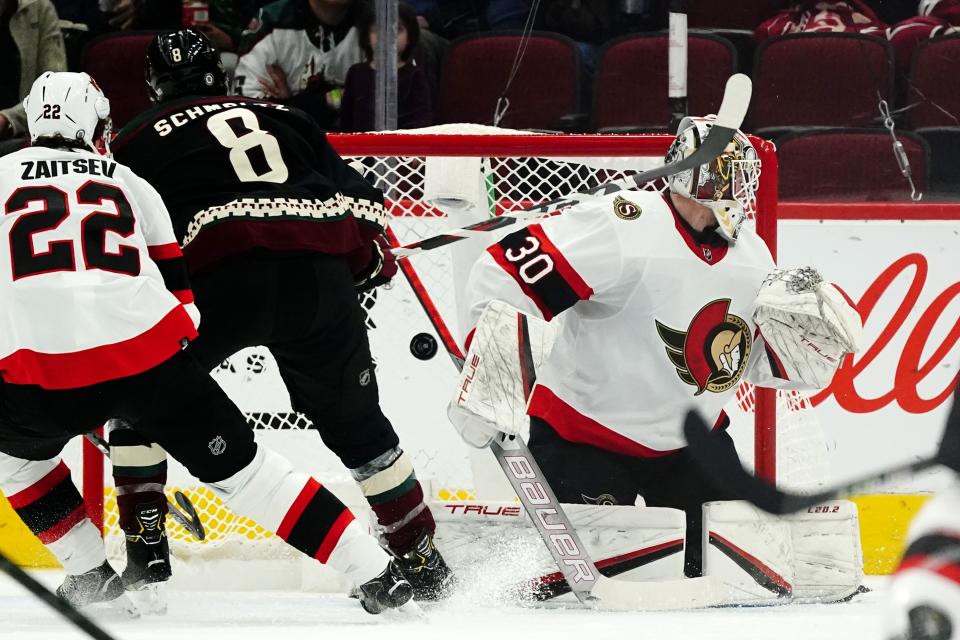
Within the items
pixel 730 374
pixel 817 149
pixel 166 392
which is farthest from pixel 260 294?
pixel 817 149

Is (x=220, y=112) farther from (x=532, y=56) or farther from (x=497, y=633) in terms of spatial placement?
(x=532, y=56)

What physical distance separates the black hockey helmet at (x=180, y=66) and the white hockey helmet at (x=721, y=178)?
88cm

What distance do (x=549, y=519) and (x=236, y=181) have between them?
0.82 m

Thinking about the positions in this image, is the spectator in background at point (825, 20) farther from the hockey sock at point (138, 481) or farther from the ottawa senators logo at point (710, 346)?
the hockey sock at point (138, 481)

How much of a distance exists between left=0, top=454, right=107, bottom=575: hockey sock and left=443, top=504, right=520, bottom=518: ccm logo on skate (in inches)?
27.6

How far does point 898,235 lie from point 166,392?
1.84 m

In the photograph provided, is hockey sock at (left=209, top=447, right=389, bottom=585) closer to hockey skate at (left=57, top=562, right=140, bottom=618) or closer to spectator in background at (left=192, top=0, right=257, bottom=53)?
hockey skate at (left=57, top=562, right=140, bottom=618)

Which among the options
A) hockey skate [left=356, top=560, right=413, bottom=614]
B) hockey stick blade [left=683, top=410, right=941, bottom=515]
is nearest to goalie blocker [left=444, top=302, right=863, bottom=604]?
hockey skate [left=356, top=560, right=413, bottom=614]

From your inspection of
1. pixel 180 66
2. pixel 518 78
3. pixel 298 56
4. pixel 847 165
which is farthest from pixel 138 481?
pixel 847 165

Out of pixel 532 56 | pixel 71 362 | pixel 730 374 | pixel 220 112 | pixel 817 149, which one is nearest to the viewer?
pixel 71 362

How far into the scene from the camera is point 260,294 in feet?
7.32

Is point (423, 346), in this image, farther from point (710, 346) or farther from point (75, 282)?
point (75, 282)

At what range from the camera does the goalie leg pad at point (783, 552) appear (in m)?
2.47

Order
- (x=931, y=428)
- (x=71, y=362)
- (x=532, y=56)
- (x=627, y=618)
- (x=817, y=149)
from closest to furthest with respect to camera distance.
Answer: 1. (x=71, y=362)
2. (x=627, y=618)
3. (x=931, y=428)
4. (x=817, y=149)
5. (x=532, y=56)
